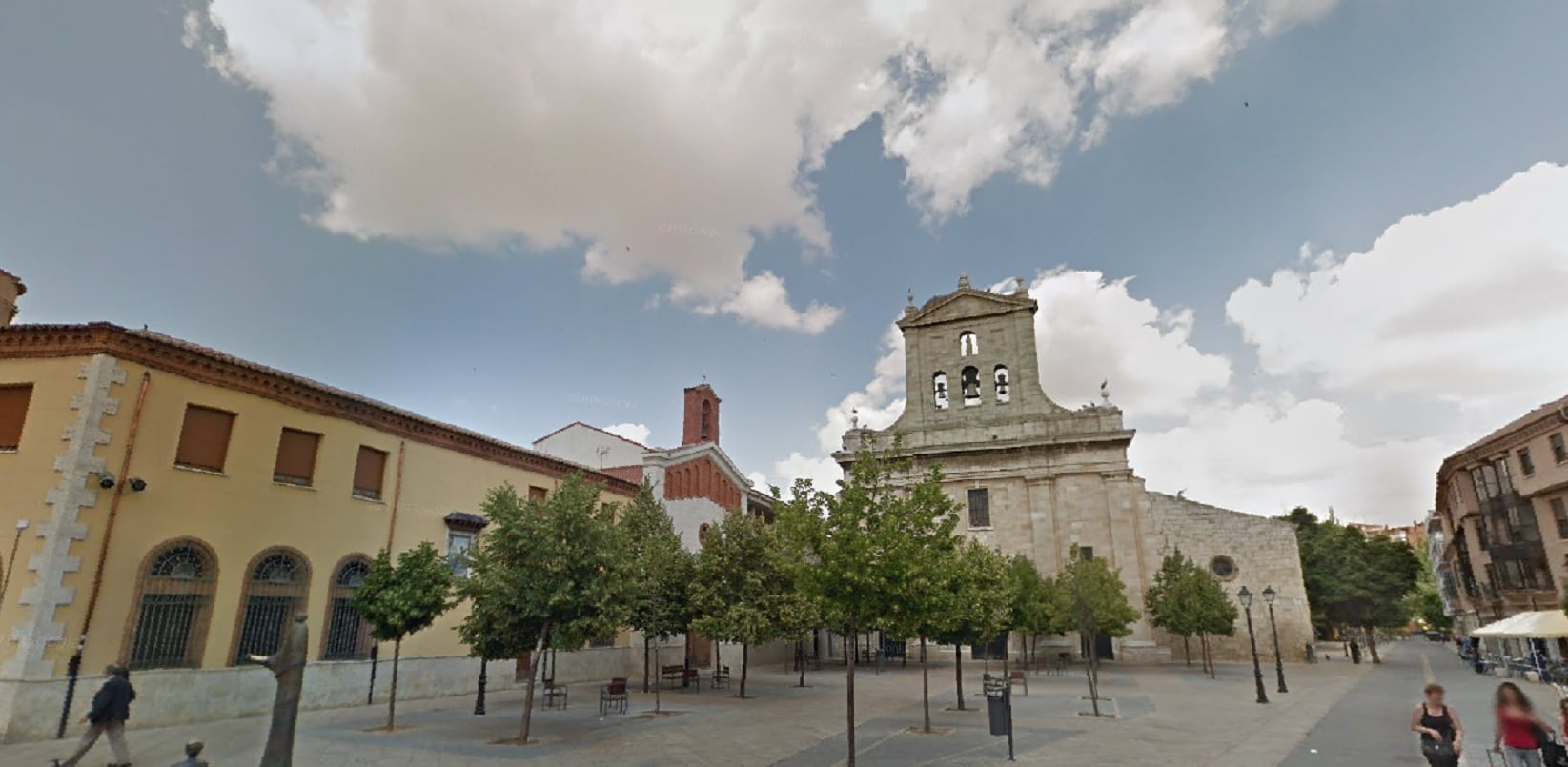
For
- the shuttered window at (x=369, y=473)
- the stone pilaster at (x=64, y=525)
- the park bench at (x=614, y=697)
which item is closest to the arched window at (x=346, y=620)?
the shuttered window at (x=369, y=473)

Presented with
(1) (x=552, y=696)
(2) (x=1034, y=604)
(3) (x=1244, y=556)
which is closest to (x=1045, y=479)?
(3) (x=1244, y=556)

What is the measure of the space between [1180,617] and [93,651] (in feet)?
124

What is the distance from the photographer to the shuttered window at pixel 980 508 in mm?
44219

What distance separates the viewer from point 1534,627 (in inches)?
968

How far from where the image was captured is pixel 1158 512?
140 feet

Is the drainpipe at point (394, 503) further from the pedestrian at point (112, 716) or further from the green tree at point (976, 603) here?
the green tree at point (976, 603)

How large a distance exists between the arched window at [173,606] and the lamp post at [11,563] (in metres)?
1.99

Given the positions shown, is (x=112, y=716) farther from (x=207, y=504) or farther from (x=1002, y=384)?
(x=1002, y=384)

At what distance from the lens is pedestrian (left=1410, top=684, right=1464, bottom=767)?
362 inches

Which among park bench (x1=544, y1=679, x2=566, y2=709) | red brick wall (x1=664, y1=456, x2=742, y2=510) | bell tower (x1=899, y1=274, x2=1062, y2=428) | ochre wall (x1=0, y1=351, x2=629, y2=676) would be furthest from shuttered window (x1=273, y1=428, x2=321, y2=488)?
bell tower (x1=899, y1=274, x2=1062, y2=428)

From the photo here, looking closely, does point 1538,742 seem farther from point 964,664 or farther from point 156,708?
point 964,664

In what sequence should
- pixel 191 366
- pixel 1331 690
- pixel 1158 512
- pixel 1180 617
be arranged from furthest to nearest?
pixel 1158 512 → pixel 1180 617 → pixel 1331 690 → pixel 191 366

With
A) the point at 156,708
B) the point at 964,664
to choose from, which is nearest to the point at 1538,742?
the point at 156,708

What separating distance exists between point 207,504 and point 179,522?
27.1 inches
